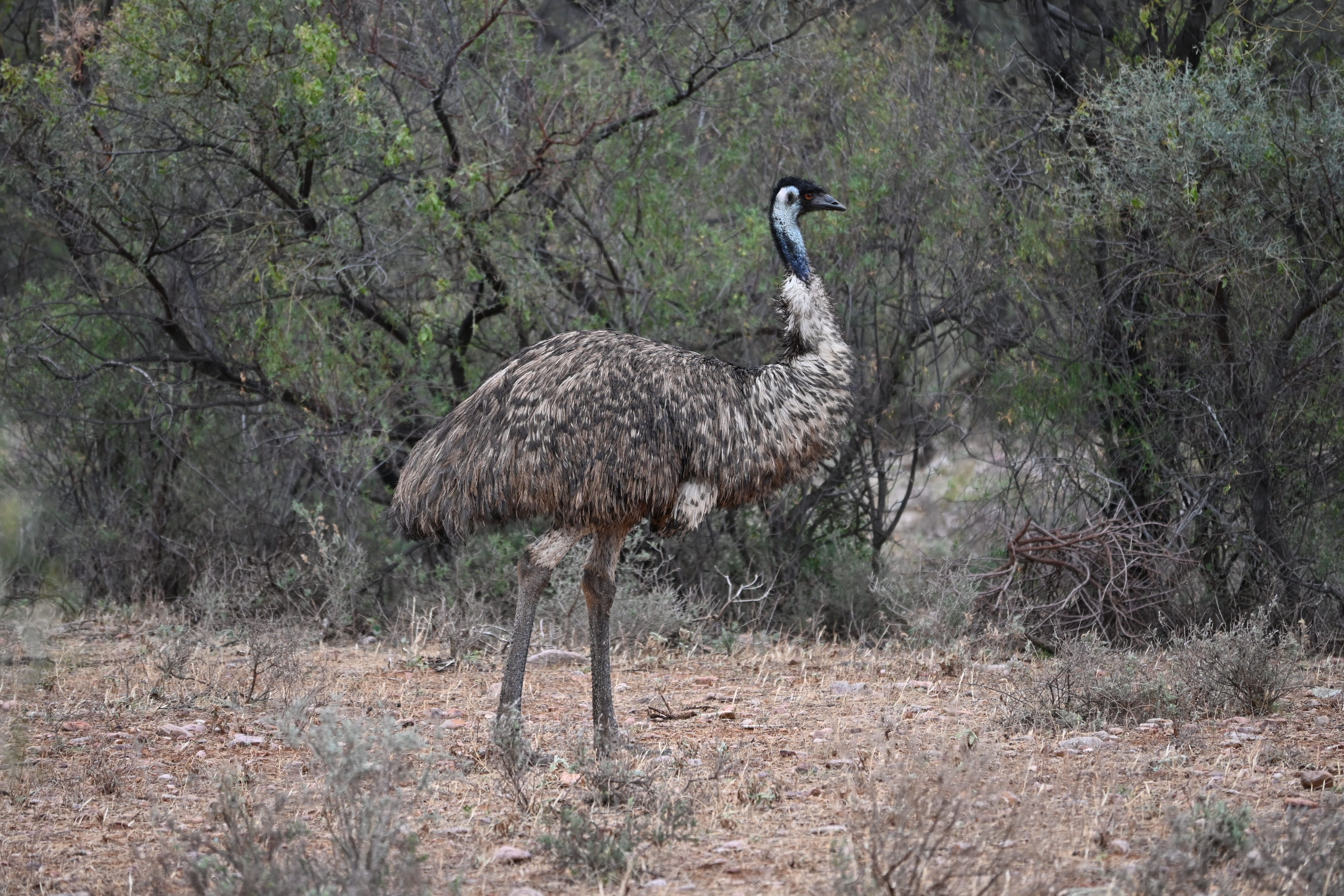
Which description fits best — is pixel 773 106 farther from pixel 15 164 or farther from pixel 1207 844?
pixel 1207 844

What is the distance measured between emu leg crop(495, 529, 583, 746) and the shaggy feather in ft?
0.27

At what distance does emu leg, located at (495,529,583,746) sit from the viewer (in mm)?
5797

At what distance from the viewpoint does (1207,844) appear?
4.07 metres

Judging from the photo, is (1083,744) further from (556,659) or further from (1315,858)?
(556,659)

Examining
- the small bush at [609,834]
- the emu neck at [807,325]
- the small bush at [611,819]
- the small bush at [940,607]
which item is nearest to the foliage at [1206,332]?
the small bush at [940,607]

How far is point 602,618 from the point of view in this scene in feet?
19.8

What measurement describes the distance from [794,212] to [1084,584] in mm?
2912

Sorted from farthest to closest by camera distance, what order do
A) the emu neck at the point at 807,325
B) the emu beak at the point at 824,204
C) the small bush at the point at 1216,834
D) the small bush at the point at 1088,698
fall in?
the emu beak at the point at 824,204, the emu neck at the point at 807,325, the small bush at the point at 1088,698, the small bush at the point at 1216,834

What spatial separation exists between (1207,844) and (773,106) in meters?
7.67

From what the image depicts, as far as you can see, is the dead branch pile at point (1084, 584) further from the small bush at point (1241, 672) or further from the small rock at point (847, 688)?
the small bush at point (1241, 672)

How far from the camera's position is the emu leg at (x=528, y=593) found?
580 centimetres

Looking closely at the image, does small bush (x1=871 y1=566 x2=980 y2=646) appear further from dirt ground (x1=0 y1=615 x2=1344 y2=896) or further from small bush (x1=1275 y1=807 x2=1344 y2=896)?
small bush (x1=1275 y1=807 x2=1344 y2=896)

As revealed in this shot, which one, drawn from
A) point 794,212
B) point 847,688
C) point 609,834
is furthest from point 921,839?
point 794,212

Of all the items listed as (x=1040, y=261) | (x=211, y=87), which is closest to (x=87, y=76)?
(x=211, y=87)
